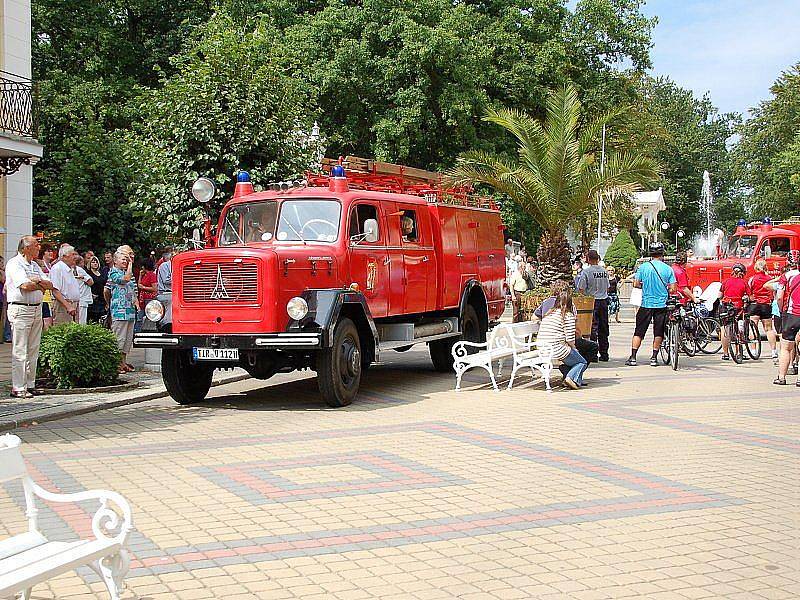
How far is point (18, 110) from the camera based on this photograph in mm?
18797

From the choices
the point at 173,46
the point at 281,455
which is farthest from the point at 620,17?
the point at 281,455

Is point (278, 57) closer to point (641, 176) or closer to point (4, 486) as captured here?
point (641, 176)

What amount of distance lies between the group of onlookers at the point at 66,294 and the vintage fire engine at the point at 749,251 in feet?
46.2

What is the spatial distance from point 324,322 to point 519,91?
25682mm

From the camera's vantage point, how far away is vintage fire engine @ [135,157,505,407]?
1173 centimetres

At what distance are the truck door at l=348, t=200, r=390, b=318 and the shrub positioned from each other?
334 cm

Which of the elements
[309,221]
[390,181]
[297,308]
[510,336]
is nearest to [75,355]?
[297,308]

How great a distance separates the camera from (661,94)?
107 meters

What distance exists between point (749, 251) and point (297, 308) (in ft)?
58.1

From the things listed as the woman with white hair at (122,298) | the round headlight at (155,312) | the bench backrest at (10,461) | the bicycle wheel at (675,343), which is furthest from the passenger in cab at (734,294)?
the bench backrest at (10,461)

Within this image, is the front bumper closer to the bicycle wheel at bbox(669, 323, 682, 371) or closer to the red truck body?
the bicycle wheel at bbox(669, 323, 682, 371)

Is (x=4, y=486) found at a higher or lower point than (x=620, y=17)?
lower

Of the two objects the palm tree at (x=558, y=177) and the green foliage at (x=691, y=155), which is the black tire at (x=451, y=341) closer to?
the palm tree at (x=558, y=177)

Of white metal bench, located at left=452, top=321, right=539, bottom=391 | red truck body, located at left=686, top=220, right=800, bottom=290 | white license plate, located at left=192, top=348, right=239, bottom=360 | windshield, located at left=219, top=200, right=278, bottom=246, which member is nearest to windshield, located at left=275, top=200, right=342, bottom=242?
windshield, located at left=219, top=200, right=278, bottom=246
